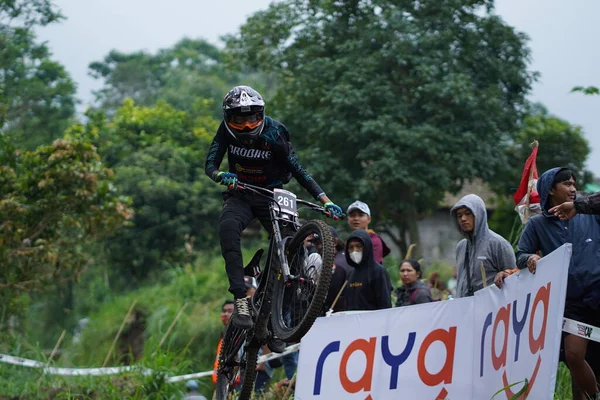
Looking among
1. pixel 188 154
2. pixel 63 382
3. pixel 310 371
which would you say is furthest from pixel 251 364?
pixel 188 154

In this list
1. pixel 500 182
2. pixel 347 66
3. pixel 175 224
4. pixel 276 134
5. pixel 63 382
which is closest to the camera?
pixel 276 134

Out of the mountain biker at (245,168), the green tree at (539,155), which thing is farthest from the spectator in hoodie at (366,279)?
the green tree at (539,155)

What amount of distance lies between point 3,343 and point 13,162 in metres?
3.37

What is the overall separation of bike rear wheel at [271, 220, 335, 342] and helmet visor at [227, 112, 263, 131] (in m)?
0.98

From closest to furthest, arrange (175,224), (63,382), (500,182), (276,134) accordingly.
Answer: (276,134) < (63,382) < (500,182) < (175,224)

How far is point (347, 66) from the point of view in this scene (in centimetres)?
2620

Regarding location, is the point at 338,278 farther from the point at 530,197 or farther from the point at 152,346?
→ the point at 152,346

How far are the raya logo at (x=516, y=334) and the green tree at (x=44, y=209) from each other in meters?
11.7

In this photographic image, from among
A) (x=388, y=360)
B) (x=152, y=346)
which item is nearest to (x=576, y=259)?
(x=388, y=360)

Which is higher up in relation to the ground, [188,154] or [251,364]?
[188,154]

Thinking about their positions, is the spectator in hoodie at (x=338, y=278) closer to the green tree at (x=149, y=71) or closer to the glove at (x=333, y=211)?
the glove at (x=333, y=211)

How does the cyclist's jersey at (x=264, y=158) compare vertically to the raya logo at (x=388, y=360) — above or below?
above

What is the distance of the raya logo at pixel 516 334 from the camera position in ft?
22.2

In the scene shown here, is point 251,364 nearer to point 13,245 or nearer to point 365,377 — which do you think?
point 365,377
